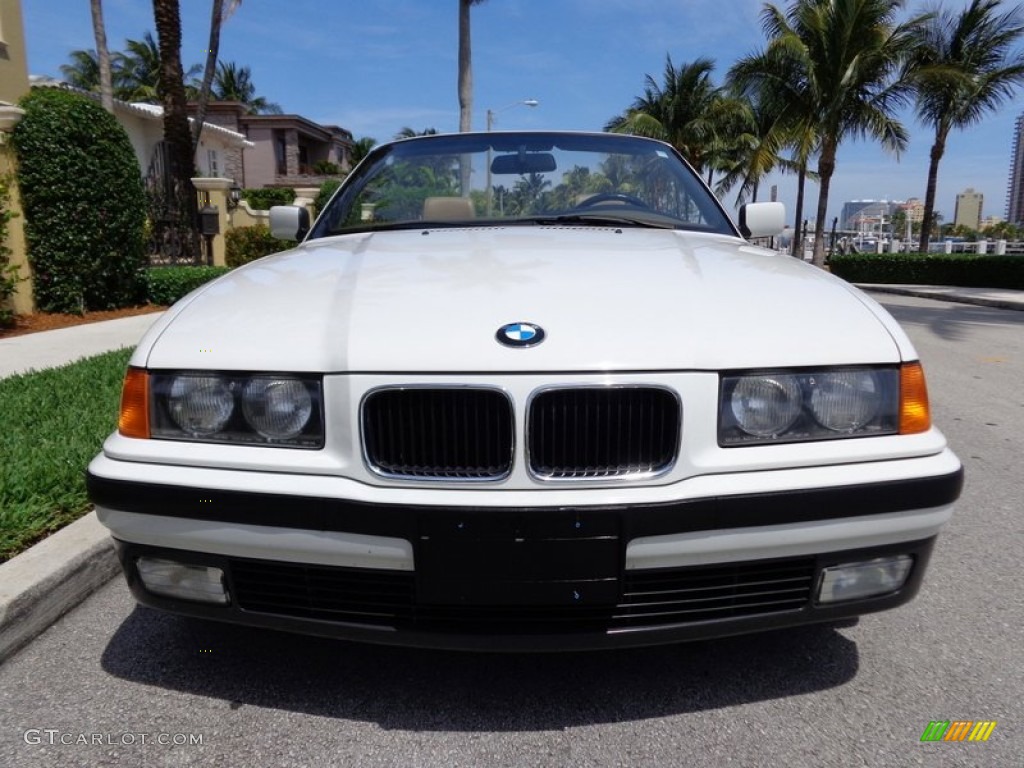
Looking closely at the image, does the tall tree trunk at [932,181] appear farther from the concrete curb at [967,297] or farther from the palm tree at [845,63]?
the concrete curb at [967,297]

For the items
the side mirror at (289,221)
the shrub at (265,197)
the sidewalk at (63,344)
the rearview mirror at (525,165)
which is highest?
the shrub at (265,197)

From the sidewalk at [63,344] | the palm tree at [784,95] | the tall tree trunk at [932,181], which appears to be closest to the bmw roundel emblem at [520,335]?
the sidewalk at [63,344]

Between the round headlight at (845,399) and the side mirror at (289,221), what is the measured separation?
2461mm

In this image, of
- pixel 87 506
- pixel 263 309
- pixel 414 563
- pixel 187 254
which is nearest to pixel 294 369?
pixel 263 309

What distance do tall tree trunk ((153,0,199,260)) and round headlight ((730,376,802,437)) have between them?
13955 mm

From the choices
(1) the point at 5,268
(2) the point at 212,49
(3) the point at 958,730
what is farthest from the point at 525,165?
(2) the point at 212,49

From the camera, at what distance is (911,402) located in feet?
6.35

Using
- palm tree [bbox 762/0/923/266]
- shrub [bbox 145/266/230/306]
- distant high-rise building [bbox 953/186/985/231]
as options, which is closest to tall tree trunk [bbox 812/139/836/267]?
palm tree [bbox 762/0/923/266]

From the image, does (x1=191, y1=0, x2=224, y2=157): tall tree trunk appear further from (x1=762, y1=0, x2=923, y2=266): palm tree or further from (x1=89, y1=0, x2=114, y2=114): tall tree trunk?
(x1=762, y1=0, x2=923, y2=266): palm tree

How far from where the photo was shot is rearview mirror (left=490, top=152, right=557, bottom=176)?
11.6ft

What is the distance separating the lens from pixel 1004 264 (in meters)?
19.0

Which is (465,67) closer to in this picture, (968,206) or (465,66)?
(465,66)

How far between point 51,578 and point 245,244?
46.8 ft

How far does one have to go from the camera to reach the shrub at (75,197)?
337 inches
